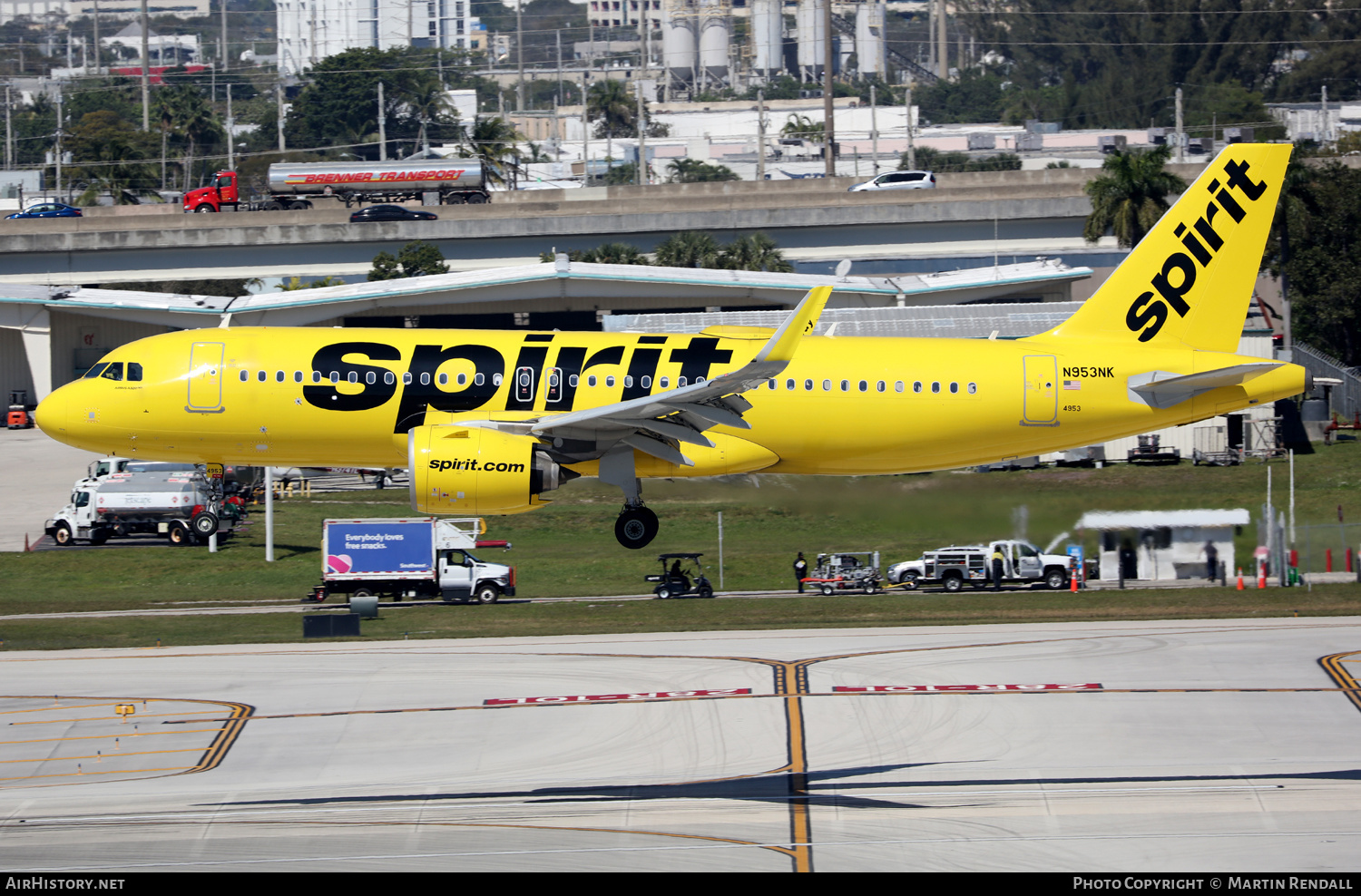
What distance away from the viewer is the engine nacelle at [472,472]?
3362 cm

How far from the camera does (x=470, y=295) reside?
288ft

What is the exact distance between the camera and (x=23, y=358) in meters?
94.8

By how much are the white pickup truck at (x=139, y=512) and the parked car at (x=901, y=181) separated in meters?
66.9

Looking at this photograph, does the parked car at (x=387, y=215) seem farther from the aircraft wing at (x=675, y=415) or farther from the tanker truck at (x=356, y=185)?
the aircraft wing at (x=675, y=415)

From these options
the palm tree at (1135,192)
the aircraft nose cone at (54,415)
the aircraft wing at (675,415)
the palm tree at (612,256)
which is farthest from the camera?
the palm tree at (612,256)

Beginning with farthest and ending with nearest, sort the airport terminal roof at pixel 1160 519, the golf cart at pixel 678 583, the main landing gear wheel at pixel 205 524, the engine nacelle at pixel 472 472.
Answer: the main landing gear wheel at pixel 205 524 < the golf cart at pixel 678 583 < the airport terminal roof at pixel 1160 519 < the engine nacelle at pixel 472 472

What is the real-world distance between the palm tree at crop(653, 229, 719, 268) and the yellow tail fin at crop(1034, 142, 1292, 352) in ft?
213

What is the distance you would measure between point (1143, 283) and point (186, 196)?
9756 centimetres

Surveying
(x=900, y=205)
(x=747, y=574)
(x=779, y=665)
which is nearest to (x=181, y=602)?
(x=747, y=574)

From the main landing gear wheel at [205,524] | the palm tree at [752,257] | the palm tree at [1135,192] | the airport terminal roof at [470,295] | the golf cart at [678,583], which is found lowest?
the golf cart at [678,583]

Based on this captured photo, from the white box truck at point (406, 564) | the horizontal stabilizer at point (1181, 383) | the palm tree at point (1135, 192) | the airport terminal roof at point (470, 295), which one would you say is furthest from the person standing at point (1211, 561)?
the palm tree at point (1135, 192)

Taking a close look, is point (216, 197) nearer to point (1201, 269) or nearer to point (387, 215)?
point (387, 215)

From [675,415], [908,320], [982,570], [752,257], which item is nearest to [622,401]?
[675,415]

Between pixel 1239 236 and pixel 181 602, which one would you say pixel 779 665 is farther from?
pixel 181 602
